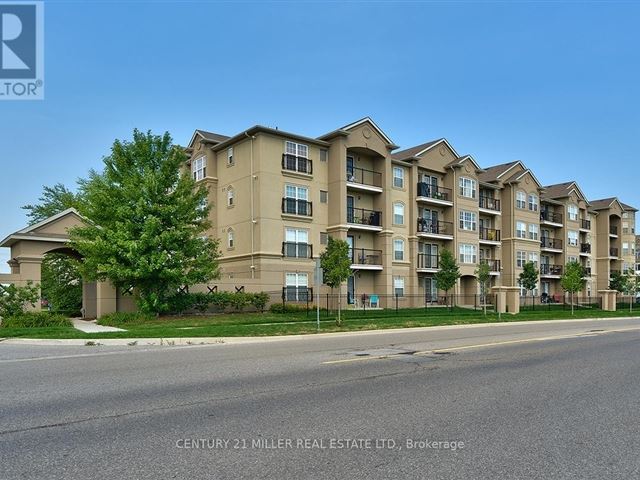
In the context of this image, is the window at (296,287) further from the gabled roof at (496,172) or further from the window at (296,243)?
the gabled roof at (496,172)

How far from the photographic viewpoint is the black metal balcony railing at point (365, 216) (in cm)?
3905

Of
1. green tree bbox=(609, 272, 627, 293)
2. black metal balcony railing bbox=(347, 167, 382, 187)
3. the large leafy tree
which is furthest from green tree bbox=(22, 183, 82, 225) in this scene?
green tree bbox=(609, 272, 627, 293)

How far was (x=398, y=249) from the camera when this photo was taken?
136 ft

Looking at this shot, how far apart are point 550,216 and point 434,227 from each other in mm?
21860

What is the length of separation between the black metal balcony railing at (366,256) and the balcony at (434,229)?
4495mm

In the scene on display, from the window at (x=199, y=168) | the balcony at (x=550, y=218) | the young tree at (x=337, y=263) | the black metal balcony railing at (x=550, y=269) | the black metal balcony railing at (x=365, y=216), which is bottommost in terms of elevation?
the black metal balcony railing at (x=550, y=269)

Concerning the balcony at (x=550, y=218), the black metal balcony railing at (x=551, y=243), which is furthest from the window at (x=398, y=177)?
the black metal balcony railing at (x=551, y=243)

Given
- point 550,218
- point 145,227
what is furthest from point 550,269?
point 145,227

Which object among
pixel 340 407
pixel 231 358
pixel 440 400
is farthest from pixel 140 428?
pixel 231 358

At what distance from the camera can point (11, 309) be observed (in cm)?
2361

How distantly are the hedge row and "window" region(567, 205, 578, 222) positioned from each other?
4334 centimetres

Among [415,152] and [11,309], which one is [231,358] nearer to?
[11,309]

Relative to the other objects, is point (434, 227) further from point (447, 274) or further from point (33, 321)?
point (33, 321)

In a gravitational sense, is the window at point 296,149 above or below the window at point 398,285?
above
